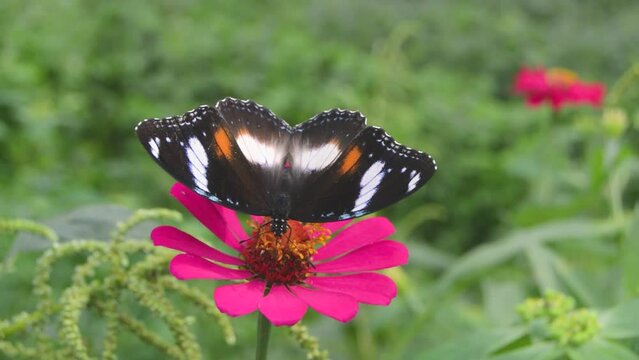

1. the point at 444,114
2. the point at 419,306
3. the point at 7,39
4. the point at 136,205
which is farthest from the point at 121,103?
the point at 419,306

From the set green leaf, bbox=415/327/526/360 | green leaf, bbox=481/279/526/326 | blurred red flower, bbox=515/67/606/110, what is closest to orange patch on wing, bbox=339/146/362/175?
green leaf, bbox=415/327/526/360

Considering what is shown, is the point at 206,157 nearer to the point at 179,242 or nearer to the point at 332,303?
the point at 179,242

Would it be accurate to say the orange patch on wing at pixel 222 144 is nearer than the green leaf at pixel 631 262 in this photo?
Yes

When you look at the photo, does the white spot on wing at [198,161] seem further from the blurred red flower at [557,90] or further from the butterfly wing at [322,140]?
the blurred red flower at [557,90]

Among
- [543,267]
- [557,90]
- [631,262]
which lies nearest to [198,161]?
[631,262]

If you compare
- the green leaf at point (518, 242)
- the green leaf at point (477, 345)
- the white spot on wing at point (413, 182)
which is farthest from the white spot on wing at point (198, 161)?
the green leaf at point (518, 242)

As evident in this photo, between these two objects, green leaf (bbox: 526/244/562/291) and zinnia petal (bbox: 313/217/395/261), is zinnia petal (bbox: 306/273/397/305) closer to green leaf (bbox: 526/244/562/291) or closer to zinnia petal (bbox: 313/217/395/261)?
zinnia petal (bbox: 313/217/395/261)

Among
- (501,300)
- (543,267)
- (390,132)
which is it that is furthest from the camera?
(390,132)

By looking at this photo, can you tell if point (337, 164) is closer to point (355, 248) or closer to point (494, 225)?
point (355, 248)
